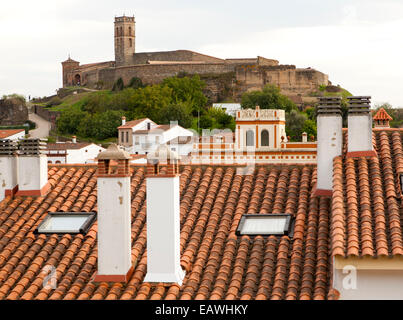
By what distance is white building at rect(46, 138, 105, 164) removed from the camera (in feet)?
195

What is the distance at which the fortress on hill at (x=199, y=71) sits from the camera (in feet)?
322

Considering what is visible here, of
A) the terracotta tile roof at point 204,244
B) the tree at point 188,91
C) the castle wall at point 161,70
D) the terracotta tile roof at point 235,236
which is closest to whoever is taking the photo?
the terracotta tile roof at point 235,236

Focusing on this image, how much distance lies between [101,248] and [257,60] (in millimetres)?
94587

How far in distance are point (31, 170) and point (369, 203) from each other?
4845mm

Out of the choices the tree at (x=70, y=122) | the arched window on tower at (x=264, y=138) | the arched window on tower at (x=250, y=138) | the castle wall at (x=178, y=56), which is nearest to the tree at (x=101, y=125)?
the tree at (x=70, y=122)

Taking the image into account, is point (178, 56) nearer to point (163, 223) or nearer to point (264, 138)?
point (264, 138)

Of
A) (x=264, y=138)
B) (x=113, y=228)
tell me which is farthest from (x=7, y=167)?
(x=264, y=138)

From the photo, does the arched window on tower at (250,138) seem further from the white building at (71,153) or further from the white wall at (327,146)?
the white wall at (327,146)

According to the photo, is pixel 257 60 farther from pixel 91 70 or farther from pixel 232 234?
pixel 232 234

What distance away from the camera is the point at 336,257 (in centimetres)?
798

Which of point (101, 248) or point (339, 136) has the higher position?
point (339, 136)

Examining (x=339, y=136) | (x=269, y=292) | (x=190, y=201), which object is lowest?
(x=269, y=292)
